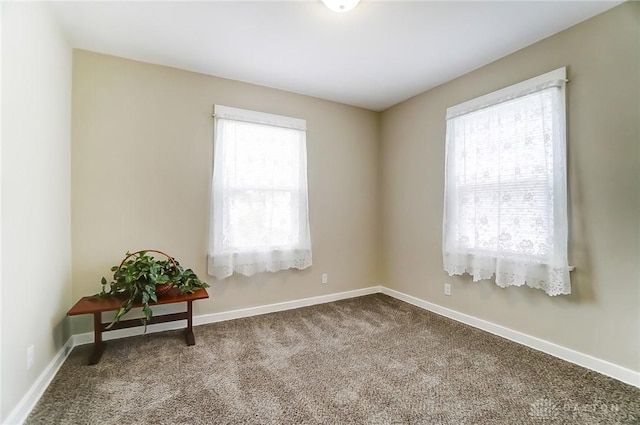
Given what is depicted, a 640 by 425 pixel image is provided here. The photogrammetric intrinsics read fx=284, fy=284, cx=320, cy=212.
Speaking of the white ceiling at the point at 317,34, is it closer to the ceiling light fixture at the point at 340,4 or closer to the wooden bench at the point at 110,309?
the ceiling light fixture at the point at 340,4

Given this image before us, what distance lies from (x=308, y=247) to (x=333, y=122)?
1685 millimetres

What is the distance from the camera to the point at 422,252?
3.52m

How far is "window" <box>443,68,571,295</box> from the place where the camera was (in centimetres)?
225

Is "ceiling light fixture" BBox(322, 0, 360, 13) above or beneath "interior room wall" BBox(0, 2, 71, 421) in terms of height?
above

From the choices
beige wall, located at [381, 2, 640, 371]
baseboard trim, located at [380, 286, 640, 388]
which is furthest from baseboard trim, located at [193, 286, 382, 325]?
beige wall, located at [381, 2, 640, 371]

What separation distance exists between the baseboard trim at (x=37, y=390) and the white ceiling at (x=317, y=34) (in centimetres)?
252

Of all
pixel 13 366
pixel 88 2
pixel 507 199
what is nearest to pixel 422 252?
pixel 507 199

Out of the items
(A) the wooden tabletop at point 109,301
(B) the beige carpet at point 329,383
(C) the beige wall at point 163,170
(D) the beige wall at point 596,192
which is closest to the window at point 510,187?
(D) the beige wall at point 596,192

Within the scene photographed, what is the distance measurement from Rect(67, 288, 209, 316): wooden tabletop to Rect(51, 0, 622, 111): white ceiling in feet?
7.11

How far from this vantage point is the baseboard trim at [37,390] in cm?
151

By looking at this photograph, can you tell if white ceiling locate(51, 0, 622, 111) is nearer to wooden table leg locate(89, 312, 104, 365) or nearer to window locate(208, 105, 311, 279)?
window locate(208, 105, 311, 279)

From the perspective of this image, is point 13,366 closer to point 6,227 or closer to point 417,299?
point 6,227

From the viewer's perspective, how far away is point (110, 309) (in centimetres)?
218

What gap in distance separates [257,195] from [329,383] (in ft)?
6.54
